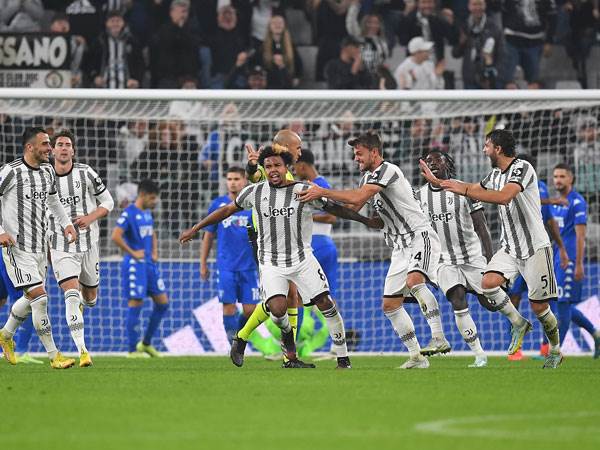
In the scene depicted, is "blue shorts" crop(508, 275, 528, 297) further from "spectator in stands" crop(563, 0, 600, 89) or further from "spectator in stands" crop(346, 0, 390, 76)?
"spectator in stands" crop(563, 0, 600, 89)

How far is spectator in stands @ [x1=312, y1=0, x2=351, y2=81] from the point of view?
20.2 m

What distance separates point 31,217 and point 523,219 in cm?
Result: 454

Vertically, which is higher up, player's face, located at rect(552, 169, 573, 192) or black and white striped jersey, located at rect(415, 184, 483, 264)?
player's face, located at rect(552, 169, 573, 192)

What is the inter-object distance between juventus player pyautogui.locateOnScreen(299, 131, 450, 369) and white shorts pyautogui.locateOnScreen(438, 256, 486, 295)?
2.53ft

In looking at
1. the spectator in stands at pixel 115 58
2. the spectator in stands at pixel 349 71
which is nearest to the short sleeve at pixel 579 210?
the spectator in stands at pixel 349 71

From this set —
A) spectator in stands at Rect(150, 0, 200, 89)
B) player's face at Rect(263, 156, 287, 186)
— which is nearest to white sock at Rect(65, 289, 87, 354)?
player's face at Rect(263, 156, 287, 186)

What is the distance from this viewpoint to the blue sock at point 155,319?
1480cm

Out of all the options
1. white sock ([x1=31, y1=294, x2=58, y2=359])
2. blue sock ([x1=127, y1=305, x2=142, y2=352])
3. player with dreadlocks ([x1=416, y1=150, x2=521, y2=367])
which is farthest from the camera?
blue sock ([x1=127, y1=305, x2=142, y2=352])

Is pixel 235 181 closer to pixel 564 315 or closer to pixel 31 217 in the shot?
pixel 31 217

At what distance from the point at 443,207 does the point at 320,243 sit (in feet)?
5.43

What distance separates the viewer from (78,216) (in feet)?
41.3

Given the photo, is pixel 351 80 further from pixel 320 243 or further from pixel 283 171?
pixel 283 171

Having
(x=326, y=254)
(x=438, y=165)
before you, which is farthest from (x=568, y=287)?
(x=438, y=165)

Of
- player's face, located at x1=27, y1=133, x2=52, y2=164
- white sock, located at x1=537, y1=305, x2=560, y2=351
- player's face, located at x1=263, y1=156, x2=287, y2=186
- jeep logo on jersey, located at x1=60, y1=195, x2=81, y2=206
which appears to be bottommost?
white sock, located at x1=537, y1=305, x2=560, y2=351
